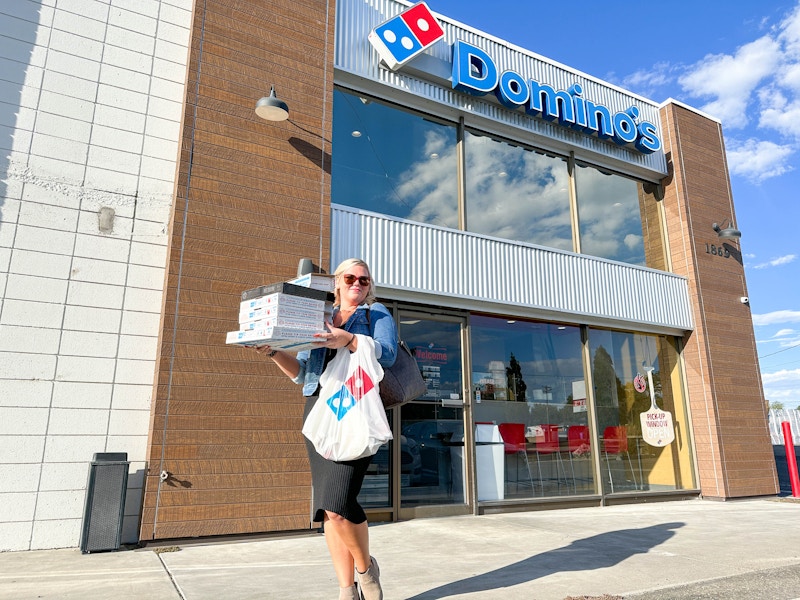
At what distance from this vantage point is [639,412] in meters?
8.52

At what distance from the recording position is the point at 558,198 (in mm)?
8547

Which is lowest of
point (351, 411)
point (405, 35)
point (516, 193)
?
point (351, 411)

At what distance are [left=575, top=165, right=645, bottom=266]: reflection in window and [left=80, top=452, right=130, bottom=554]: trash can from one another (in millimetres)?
6732

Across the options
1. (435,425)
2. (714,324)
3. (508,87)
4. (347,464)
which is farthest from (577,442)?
(347,464)

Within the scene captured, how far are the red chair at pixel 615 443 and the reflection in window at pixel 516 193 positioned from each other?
275cm

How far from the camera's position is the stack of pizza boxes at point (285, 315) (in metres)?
2.13

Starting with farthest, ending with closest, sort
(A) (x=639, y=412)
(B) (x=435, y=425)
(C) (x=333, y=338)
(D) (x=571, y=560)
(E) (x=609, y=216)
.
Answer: (E) (x=609, y=216) → (A) (x=639, y=412) → (B) (x=435, y=425) → (D) (x=571, y=560) → (C) (x=333, y=338)

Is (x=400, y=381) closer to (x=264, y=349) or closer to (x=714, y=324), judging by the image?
(x=264, y=349)

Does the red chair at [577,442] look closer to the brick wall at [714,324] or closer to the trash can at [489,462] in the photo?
the trash can at [489,462]

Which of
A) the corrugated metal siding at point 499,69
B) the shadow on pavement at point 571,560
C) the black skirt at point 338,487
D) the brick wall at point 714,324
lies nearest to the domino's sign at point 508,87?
the corrugated metal siding at point 499,69

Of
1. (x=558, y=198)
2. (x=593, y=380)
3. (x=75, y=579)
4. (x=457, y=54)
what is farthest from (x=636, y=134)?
(x=75, y=579)

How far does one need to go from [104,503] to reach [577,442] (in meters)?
5.85

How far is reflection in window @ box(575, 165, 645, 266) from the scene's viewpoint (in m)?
8.62

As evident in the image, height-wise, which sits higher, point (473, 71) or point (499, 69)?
point (499, 69)
